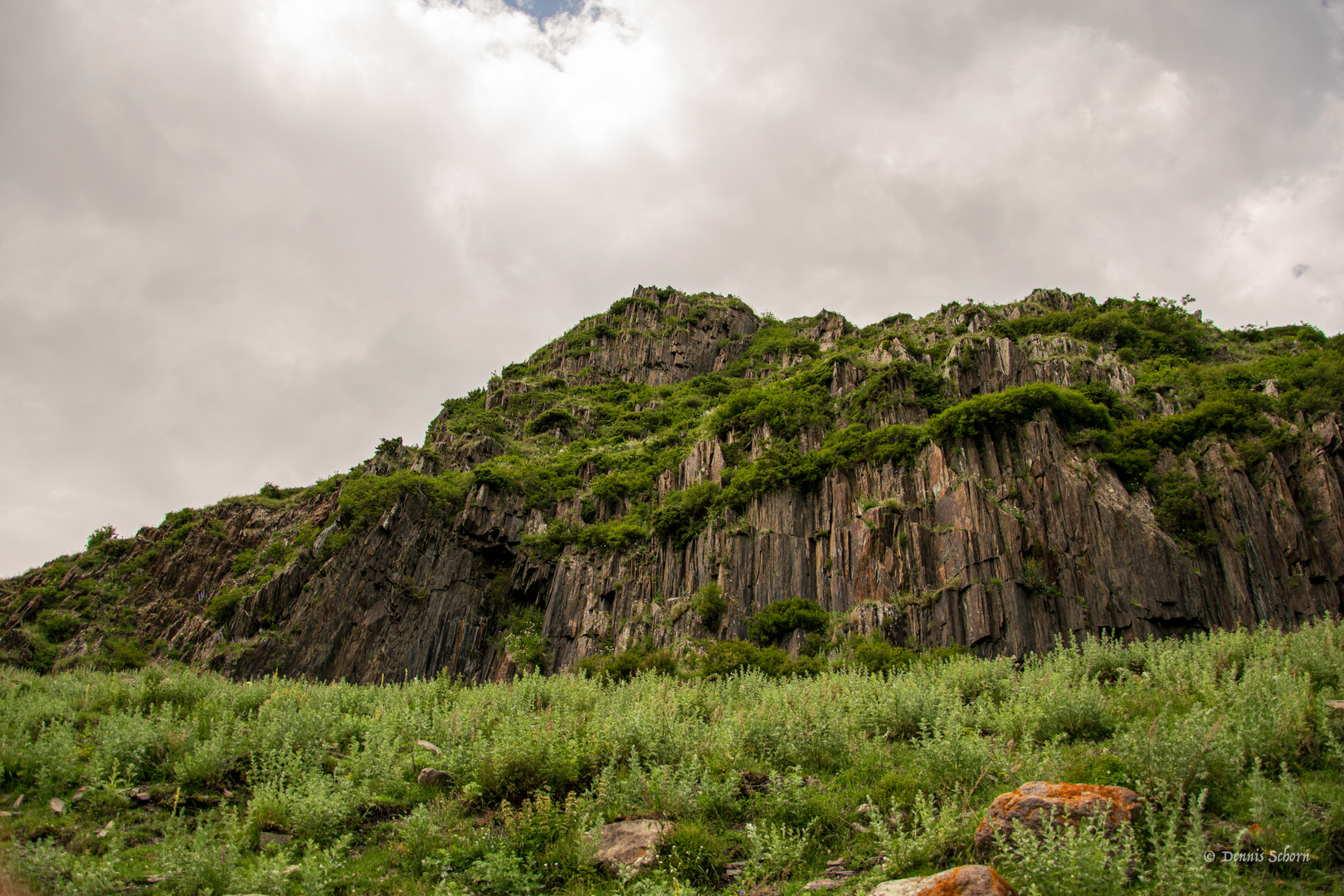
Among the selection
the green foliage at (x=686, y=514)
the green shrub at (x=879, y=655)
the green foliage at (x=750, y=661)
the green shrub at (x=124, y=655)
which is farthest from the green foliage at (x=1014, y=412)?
the green shrub at (x=124, y=655)

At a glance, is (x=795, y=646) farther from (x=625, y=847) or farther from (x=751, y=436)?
(x=625, y=847)

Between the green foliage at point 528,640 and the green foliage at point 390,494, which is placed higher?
the green foliage at point 390,494

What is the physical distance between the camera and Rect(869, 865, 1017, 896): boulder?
480 centimetres

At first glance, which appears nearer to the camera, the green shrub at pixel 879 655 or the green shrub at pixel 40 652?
the green shrub at pixel 879 655

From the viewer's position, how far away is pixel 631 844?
261 inches

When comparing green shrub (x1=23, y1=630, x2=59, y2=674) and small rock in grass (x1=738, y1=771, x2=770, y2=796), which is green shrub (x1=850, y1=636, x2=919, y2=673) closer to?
small rock in grass (x1=738, y1=771, x2=770, y2=796)

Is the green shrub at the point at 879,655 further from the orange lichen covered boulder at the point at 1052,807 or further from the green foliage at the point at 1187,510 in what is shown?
the orange lichen covered boulder at the point at 1052,807

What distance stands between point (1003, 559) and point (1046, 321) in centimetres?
3973

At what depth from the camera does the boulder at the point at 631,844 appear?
630 centimetres

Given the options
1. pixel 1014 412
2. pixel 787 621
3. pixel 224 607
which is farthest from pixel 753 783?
pixel 224 607

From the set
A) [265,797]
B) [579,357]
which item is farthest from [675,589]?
[579,357]

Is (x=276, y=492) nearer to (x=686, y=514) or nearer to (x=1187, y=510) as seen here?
(x=686, y=514)

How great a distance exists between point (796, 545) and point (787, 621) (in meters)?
5.22

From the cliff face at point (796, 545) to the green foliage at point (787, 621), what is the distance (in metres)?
1.25
